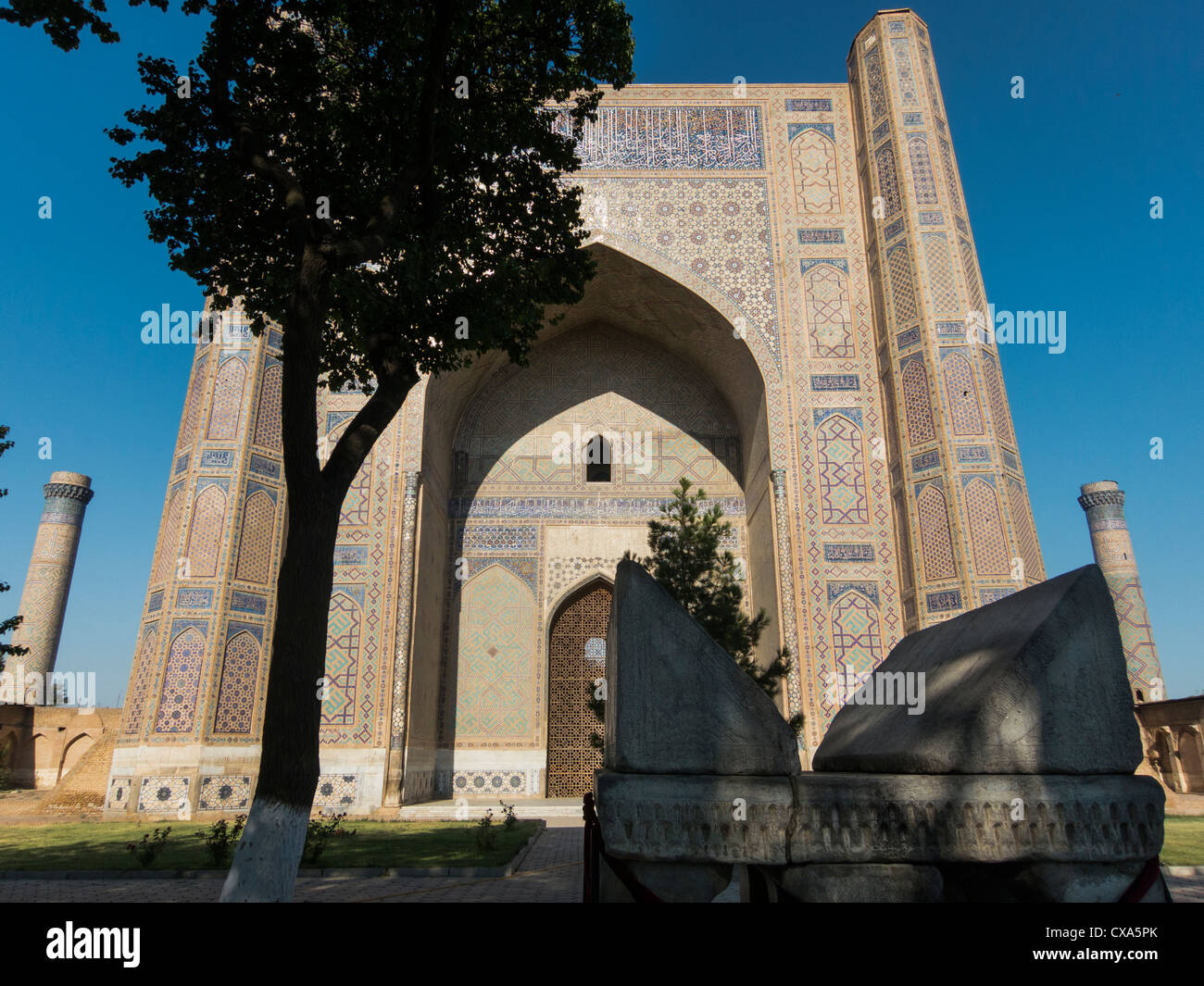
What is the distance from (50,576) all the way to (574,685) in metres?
18.9

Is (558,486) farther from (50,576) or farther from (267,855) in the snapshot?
(50,576)

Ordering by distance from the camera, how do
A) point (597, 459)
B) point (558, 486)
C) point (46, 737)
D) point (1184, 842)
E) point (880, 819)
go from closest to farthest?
point (880, 819) < point (1184, 842) < point (558, 486) < point (597, 459) < point (46, 737)

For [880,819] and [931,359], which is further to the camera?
[931,359]

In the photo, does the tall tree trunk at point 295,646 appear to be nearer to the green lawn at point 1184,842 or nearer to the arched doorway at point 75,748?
the green lawn at point 1184,842

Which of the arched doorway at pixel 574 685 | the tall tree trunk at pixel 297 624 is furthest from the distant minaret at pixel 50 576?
the tall tree trunk at pixel 297 624

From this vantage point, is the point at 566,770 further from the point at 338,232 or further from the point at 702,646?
the point at 702,646

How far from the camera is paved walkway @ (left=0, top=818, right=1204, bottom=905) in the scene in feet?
15.5

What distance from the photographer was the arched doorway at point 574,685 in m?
13.2

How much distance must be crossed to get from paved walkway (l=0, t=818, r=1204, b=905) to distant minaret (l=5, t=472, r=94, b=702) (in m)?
20.6

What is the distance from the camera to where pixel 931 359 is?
11.4 metres

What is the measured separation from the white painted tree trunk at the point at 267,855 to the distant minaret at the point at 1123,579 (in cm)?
2176

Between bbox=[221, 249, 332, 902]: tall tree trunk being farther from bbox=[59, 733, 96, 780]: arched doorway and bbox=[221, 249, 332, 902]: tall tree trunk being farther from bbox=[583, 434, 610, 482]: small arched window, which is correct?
bbox=[59, 733, 96, 780]: arched doorway

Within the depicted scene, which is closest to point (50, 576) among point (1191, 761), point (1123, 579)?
point (1191, 761)
